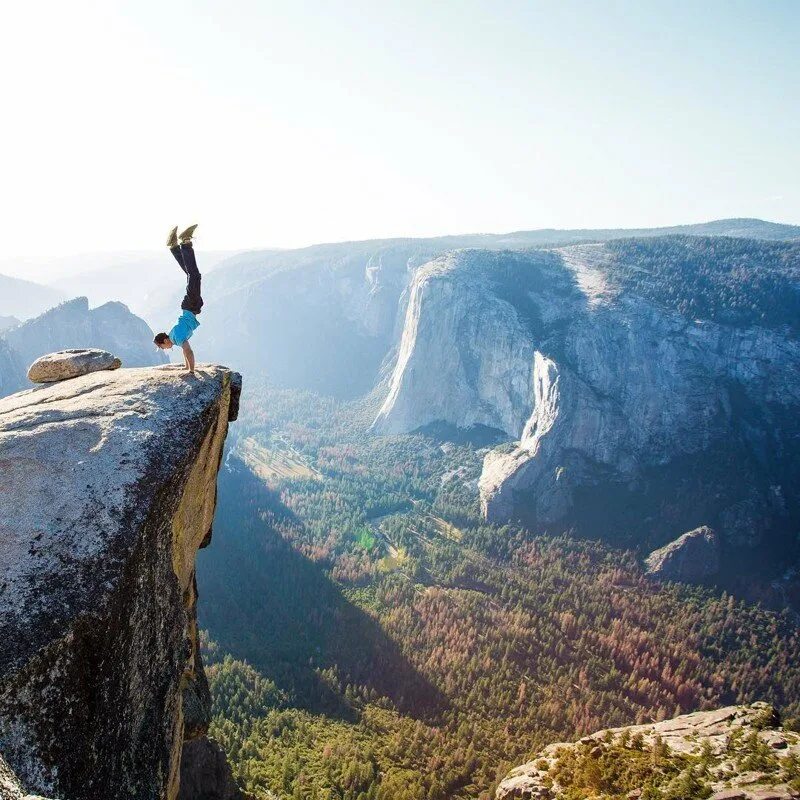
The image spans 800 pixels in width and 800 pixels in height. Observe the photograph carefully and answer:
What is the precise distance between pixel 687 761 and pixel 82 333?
15139cm

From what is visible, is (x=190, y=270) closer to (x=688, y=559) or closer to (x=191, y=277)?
(x=191, y=277)

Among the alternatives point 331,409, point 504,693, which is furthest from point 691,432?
point 331,409

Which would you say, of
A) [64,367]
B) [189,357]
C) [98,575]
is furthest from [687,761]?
[64,367]

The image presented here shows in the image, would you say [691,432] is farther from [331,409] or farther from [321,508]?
[331,409]

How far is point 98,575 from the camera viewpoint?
33.4ft

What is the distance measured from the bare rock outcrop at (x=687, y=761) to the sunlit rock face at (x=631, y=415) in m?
70.3

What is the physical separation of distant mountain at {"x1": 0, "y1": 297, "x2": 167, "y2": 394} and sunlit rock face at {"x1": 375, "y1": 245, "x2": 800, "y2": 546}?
94526mm

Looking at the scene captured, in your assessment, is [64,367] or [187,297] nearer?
[187,297]

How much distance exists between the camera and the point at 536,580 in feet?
250

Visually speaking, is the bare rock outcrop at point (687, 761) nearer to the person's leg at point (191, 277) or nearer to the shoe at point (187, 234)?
the person's leg at point (191, 277)

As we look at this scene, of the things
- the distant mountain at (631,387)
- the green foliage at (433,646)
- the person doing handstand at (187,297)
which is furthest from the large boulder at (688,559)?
the person doing handstand at (187,297)

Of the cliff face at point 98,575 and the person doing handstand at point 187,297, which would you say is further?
the person doing handstand at point 187,297

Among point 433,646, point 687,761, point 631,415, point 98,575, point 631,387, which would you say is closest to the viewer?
point 98,575

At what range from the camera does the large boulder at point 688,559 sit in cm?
7988
